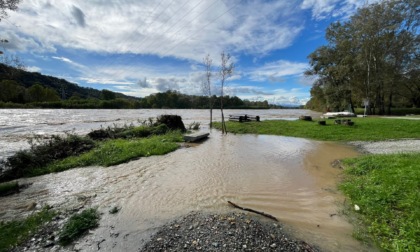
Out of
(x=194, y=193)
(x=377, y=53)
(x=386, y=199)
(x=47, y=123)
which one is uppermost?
(x=377, y=53)

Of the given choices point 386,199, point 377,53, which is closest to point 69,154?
point 386,199

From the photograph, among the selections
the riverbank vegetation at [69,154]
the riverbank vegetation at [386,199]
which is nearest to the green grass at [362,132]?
the riverbank vegetation at [386,199]

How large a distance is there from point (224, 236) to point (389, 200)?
13.4 feet

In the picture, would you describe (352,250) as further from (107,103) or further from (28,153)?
(107,103)

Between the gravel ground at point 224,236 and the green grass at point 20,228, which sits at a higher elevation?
the gravel ground at point 224,236

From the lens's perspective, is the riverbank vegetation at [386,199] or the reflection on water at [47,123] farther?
the reflection on water at [47,123]

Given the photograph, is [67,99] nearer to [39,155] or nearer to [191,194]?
[39,155]

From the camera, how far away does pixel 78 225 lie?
4.24 metres

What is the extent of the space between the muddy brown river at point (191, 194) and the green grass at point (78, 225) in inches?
8.7

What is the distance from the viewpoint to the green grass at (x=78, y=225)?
12.9 feet

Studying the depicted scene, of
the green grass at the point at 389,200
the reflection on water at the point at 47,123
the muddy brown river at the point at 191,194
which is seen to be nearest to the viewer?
the green grass at the point at 389,200

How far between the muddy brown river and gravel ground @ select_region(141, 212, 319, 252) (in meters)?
0.36

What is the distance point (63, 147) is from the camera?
36.9ft

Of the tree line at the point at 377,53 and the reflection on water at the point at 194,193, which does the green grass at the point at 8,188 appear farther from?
the tree line at the point at 377,53
